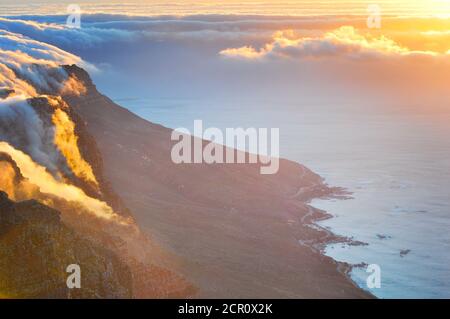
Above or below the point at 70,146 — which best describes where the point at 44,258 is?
below

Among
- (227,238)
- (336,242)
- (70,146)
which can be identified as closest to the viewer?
(70,146)

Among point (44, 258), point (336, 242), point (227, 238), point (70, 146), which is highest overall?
point (70, 146)

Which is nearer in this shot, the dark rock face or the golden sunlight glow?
the dark rock face

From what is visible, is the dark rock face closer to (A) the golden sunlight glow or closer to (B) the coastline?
(A) the golden sunlight glow

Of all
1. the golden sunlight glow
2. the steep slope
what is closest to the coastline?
the steep slope

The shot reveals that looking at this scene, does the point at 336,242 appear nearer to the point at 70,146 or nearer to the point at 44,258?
the point at 70,146

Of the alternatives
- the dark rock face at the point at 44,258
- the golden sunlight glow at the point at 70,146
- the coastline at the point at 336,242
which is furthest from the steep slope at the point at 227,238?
the dark rock face at the point at 44,258

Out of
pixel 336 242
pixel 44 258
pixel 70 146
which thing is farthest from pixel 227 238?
pixel 44 258

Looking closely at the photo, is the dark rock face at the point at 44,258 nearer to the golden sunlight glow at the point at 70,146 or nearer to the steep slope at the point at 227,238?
the steep slope at the point at 227,238
